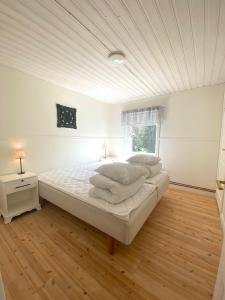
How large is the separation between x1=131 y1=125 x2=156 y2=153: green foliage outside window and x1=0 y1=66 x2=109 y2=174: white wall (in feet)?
4.35

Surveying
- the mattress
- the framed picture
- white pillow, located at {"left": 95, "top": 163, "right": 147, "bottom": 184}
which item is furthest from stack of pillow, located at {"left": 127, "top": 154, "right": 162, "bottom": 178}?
the framed picture

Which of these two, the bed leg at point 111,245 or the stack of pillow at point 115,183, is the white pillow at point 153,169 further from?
the bed leg at point 111,245

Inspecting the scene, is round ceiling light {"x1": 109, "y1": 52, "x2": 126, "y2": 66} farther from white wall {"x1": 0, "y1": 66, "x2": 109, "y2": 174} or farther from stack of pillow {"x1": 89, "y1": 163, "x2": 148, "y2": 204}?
white wall {"x1": 0, "y1": 66, "x2": 109, "y2": 174}

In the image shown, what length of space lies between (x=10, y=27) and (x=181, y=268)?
303 centimetres

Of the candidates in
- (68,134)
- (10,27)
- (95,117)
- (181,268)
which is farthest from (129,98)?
(181,268)

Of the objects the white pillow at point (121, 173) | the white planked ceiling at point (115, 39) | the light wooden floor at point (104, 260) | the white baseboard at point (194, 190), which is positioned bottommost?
the light wooden floor at point (104, 260)

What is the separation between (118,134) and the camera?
4.52 metres

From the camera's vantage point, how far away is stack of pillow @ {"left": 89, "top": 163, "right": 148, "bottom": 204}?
1569 mm

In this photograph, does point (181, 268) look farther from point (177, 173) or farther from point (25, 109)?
point (25, 109)

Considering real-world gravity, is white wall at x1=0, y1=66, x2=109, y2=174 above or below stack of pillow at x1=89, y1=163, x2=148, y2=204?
above

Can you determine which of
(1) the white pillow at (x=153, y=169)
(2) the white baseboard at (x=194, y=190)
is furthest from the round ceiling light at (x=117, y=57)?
(2) the white baseboard at (x=194, y=190)

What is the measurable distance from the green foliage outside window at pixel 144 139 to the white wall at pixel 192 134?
28 centimetres

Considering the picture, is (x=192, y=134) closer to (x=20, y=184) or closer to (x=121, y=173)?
(x=121, y=173)

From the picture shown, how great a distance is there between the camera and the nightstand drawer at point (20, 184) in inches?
80.8
